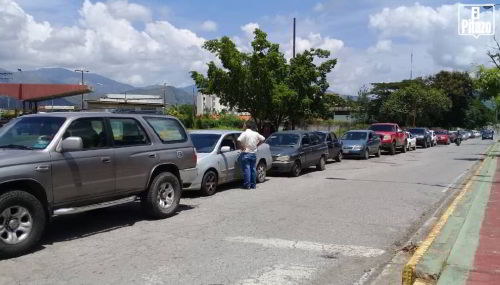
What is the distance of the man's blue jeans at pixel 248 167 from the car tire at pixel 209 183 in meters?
0.99

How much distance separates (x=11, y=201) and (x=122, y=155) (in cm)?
204

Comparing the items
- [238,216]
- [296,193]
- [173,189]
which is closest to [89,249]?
[173,189]

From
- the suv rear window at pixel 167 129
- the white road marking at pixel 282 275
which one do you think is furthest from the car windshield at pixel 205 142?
the white road marking at pixel 282 275

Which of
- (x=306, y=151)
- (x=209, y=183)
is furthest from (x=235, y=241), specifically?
(x=306, y=151)

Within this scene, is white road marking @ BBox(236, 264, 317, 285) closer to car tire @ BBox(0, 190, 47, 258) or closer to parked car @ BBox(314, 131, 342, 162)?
car tire @ BBox(0, 190, 47, 258)

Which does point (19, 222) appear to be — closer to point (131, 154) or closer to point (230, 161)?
point (131, 154)

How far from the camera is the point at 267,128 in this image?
1079 inches

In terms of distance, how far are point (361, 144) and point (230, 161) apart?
45.0ft

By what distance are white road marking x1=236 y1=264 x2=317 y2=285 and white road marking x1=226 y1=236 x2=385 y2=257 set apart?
3.10ft

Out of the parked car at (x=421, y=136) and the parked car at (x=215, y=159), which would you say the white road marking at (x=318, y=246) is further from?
the parked car at (x=421, y=136)

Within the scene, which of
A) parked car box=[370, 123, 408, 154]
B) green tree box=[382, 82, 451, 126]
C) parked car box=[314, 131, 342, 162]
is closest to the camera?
parked car box=[314, 131, 342, 162]

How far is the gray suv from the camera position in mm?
6633

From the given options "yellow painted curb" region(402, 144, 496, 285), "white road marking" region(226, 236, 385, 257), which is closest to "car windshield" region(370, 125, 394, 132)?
"yellow painted curb" region(402, 144, 496, 285)

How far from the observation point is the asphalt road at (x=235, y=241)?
233 inches
